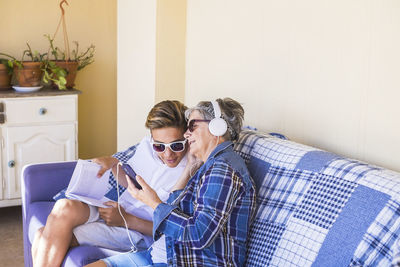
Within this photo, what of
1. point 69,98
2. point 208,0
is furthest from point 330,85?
point 69,98

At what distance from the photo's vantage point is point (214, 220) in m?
1.80

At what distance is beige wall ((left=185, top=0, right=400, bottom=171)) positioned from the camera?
1958mm

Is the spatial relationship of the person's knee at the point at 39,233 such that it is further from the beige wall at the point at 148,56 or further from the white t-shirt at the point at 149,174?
the beige wall at the point at 148,56

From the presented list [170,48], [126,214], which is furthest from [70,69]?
[126,214]

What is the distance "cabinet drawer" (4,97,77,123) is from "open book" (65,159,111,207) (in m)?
1.48

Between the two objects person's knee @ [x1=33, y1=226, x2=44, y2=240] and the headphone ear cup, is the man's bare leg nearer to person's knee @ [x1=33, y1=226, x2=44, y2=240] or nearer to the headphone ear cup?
person's knee @ [x1=33, y1=226, x2=44, y2=240]

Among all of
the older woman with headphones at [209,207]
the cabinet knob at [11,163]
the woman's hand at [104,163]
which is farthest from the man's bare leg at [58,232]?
the cabinet knob at [11,163]

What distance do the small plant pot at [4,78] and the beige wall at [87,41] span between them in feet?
0.85

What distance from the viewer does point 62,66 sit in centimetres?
408

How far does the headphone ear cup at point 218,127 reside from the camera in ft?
6.64

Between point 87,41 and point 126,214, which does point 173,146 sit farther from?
point 87,41

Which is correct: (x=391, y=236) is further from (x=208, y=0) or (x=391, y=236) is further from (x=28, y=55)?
(x=28, y=55)

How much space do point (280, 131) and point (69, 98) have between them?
1.93 meters

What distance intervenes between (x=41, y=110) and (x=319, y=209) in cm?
257
